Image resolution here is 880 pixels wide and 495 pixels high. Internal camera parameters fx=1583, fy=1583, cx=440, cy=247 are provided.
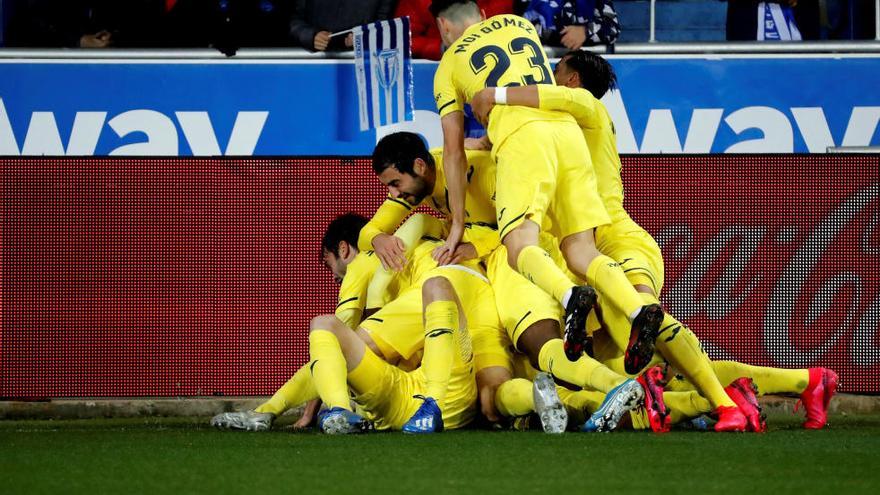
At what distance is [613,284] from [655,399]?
0.57 metres

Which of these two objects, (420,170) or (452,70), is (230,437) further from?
(452,70)

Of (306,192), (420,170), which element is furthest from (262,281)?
(420,170)

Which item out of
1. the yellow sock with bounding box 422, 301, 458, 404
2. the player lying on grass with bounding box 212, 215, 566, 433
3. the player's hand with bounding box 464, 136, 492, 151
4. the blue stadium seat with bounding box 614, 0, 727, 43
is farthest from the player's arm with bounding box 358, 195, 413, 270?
the blue stadium seat with bounding box 614, 0, 727, 43

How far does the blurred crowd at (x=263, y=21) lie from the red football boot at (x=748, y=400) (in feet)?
9.43

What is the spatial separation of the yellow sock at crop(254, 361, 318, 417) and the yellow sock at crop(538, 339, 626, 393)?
1202mm

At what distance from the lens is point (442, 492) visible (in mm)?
5289

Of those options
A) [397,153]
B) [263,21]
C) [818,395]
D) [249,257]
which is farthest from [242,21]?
[818,395]

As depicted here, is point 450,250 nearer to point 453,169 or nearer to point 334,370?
point 453,169

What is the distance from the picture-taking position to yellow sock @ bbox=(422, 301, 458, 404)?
296 inches

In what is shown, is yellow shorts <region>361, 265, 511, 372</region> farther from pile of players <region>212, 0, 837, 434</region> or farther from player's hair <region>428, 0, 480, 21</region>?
player's hair <region>428, 0, 480, 21</region>

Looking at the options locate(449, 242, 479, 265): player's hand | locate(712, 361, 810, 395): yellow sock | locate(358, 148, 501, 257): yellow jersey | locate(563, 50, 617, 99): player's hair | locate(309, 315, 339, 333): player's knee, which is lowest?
locate(712, 361, 810, 395): yellow sock

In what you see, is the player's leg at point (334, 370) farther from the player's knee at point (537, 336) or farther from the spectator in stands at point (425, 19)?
the spectator in stands at point (425, 19)

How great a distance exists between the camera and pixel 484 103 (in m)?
8.05

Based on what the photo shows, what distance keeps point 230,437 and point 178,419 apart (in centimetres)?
171
